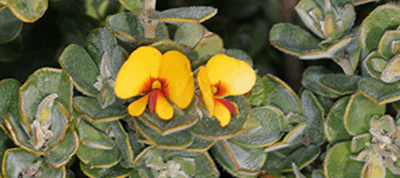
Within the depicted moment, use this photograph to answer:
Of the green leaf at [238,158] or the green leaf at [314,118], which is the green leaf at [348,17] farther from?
the green leaf at [238,158]

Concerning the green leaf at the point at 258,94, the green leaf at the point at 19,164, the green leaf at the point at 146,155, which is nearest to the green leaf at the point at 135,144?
the green leaf at the point at 146,155

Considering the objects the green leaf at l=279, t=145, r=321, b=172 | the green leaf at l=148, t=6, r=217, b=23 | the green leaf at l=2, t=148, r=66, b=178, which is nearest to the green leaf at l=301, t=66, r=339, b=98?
the green leaf at l=279, t=145, r=321, b=172

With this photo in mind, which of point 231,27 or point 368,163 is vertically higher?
point 231,27

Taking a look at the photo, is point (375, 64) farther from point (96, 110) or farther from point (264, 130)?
point (96, 110)

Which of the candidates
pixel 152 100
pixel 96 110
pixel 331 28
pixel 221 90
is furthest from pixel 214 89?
pixel 331 28

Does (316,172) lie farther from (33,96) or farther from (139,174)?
(33,96)

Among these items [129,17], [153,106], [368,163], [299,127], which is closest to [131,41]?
[129,17]
